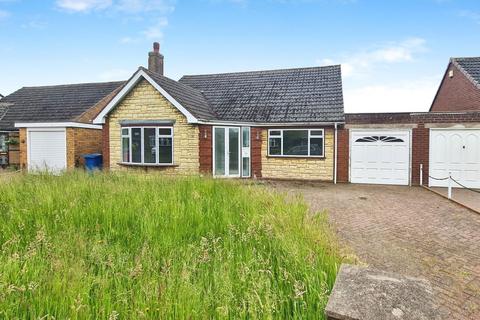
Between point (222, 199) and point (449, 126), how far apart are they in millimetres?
12225

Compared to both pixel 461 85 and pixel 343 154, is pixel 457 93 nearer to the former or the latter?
pixel 461 85

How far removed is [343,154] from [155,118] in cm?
945

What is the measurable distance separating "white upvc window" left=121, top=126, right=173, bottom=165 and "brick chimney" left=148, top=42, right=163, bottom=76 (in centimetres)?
650

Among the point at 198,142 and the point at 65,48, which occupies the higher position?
the point at 65,48

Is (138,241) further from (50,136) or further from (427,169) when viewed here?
(50,136)

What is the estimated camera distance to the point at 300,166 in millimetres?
15570

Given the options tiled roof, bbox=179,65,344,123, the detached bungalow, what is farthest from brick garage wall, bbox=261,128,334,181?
tiled roof, bbox=179,65,344,123

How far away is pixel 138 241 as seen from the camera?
4.58 meters

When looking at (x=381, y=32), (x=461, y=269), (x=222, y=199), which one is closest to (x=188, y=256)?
(x=222, y=199)

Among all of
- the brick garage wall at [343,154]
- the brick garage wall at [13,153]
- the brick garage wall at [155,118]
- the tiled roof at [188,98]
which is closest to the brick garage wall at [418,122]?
the brick garage wall at [343,154]

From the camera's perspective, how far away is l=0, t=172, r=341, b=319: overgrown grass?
276 cm

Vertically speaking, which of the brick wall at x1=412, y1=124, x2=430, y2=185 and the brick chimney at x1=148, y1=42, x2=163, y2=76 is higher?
the brick chimney at x1=148, y1=42, x2=163, y2=76

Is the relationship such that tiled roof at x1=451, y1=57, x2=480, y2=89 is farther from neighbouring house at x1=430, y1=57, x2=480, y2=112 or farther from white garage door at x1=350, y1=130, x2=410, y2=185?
white garage door at x1=350, y1=130, x2=410, y2=185

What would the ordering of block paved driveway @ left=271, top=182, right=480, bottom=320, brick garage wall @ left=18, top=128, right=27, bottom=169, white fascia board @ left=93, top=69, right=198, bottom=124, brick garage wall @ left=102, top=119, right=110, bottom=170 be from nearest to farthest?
block paved driveway @ left=271, top=182, right=480, bottom=320 < white fascia board @ left=93, top=69, right=198, bottom=124 < brick garage wall @ left=102, top=119, right=110, bottom=170 < brick garage wall @ left=18, top=128, right=27, bottom=169
